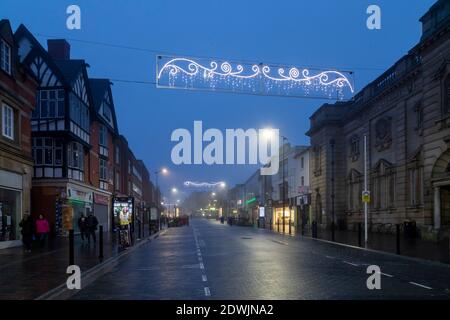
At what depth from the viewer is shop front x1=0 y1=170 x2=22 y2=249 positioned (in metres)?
25.5

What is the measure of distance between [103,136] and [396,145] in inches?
1049

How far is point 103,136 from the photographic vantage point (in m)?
50.5

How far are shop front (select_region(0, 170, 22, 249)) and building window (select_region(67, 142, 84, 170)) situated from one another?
34.9 ft

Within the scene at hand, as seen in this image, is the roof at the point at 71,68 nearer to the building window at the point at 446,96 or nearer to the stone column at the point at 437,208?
the building window at the point at 446,96

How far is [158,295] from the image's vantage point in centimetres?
1140

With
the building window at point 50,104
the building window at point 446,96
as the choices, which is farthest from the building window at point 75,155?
the building window at point 446,96

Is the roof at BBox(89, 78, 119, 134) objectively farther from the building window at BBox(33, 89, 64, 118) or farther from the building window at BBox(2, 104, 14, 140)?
the building window at BBox(2, 104, 14, 140)

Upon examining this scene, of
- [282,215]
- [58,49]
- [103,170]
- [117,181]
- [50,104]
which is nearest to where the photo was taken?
[50,104]

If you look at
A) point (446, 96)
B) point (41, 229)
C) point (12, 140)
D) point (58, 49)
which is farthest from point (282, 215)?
point (12, 140)

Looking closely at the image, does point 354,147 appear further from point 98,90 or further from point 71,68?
point 71,68

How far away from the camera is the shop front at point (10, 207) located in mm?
25531
